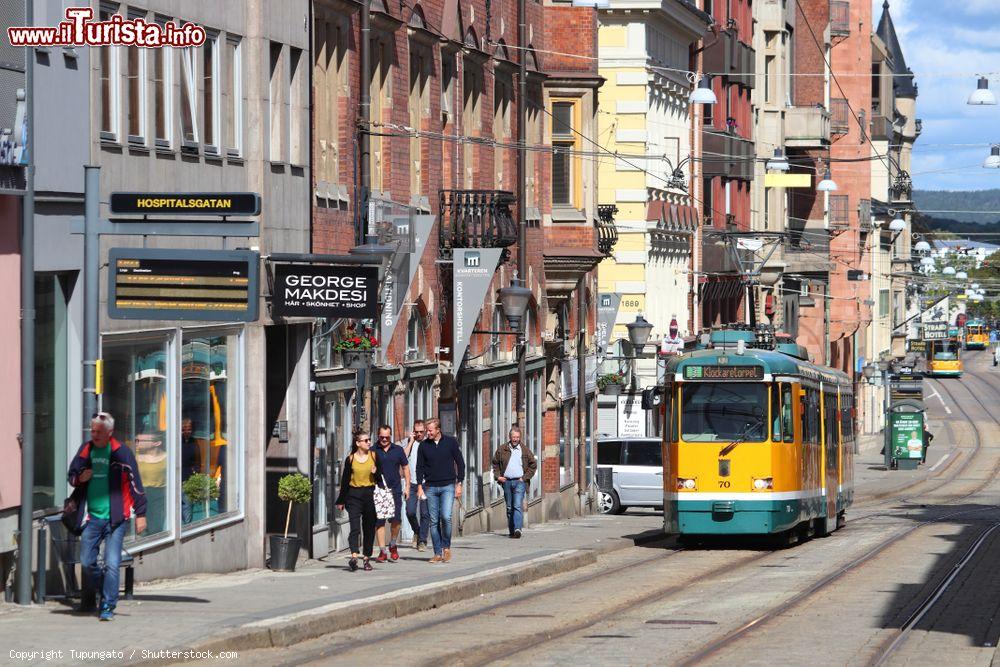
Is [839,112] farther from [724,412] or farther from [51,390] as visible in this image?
[51,390]

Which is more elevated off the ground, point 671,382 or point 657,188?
point 657,188

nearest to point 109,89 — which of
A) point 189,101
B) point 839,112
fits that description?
point 189,101

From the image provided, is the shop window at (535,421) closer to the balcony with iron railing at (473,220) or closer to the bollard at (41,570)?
the balcony with iron railing at (473,220)

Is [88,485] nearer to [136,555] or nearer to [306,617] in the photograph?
[306,617]

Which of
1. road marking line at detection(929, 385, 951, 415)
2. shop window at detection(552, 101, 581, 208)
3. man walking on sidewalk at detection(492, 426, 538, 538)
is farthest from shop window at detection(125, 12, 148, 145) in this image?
road marking line at detection(929, 385, 951, 415)

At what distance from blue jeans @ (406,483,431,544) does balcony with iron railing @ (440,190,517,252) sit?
201 inches

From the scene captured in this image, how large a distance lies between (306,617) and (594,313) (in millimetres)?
30206

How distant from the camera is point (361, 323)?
1070 inches

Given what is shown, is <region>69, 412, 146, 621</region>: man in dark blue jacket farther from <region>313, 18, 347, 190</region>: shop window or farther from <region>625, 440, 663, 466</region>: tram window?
<region>625, 440, 663, 466</region>: tram window

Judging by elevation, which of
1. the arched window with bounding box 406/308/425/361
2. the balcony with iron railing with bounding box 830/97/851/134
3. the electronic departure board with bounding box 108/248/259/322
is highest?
the balcony with iron railing with bounding box 830/97/851/134

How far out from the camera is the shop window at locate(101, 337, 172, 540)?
19.6 metres

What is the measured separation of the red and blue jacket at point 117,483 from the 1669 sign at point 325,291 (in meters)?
5.07

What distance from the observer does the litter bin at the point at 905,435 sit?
→ 78750 millimetres

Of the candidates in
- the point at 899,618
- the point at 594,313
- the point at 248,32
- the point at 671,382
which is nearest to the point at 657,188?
the point at 594,313
